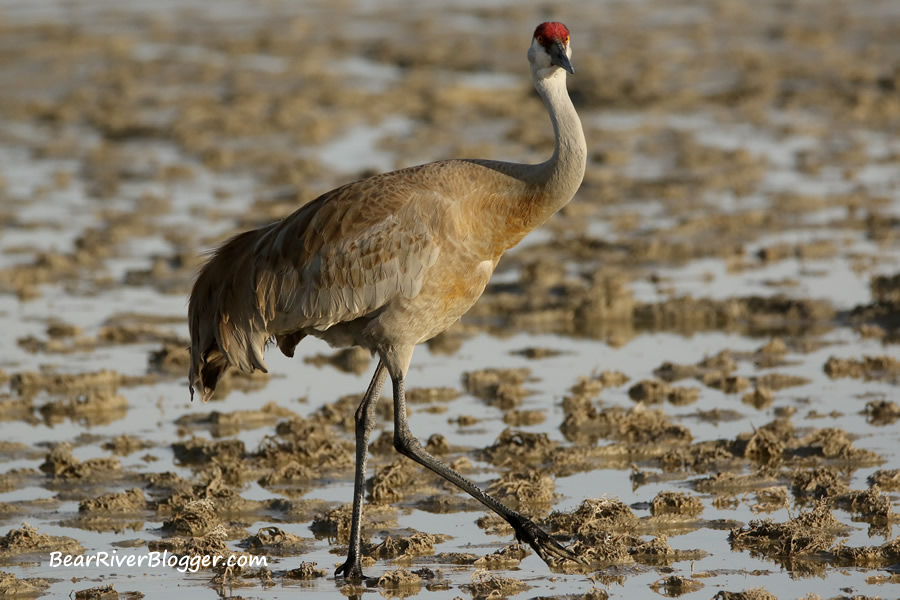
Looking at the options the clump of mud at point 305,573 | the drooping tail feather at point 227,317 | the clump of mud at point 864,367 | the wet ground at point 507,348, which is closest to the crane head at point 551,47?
the drooping tail feather at point 227,317

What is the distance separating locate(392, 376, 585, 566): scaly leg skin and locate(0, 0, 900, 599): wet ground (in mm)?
94

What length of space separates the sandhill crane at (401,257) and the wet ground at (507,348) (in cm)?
69

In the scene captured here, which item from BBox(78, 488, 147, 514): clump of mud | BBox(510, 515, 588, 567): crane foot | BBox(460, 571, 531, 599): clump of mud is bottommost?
BBox(460, 571, 531, 599): clump of mud

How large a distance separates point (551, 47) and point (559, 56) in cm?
7

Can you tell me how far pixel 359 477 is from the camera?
6.47m

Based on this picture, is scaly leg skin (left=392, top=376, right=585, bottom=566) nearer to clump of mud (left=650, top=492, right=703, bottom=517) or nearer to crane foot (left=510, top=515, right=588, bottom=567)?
crane foot (left=510, top=515, right=588, bottom=567)

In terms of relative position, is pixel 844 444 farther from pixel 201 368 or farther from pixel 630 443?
pixel 201 368

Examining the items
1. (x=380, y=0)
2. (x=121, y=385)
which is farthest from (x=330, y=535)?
(x=380, y=0)

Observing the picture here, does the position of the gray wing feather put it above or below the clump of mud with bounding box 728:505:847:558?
above

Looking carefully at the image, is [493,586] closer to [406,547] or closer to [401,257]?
[406,547]

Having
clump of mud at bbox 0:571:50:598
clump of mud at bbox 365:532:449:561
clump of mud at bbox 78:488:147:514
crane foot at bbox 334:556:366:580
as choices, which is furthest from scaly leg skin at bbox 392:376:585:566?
clump of mud at bbox 0:571:50:598

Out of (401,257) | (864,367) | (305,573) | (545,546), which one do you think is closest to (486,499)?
(545,546)

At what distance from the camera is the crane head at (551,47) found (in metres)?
6.47

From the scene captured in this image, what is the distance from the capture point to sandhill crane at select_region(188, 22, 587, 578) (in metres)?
6.43
